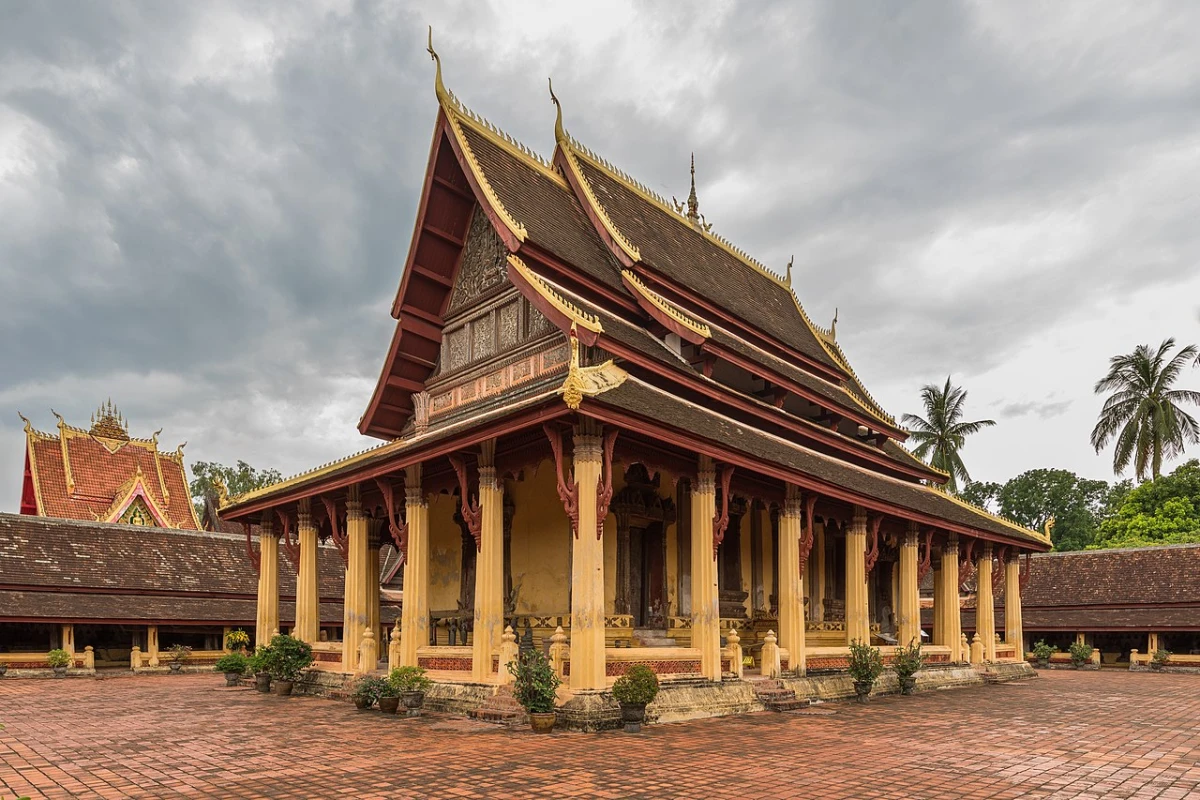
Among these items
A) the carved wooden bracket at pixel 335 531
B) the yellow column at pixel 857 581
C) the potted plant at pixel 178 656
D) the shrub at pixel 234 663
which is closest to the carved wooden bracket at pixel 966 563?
the yellow column at pixel 857 581

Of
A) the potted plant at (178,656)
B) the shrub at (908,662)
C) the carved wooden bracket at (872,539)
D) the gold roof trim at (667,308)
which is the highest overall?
the gold roof trim at (667,308)

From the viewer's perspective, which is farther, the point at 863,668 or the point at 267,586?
the point at 267,586

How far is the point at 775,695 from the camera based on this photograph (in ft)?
47.4

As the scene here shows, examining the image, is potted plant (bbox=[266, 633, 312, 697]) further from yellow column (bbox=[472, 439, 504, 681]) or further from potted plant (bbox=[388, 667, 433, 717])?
yellow column (bbox=[472, 439, 504, 681])

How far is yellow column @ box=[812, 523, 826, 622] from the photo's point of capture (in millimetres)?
20703

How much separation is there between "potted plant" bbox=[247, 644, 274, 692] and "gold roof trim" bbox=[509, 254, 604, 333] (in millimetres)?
8741

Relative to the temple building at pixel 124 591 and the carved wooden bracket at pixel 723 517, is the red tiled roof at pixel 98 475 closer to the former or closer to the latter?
the temple building at pixel 124 591

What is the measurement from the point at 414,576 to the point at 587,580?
4537 millimetres

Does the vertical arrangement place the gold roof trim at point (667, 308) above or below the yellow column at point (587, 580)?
above

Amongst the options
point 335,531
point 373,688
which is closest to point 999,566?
point 335,531

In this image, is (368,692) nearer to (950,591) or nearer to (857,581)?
(857,581)

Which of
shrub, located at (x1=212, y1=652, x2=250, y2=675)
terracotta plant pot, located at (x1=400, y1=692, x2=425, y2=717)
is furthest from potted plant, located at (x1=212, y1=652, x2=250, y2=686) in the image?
terracotta plant pot, located at (x1=400, y1=692, x2=425, y2=717)

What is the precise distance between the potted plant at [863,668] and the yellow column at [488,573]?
21.2 ft

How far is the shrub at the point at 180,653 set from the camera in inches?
1053
